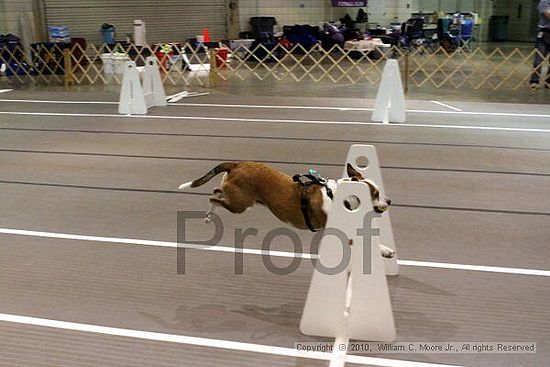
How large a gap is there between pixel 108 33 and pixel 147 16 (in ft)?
6.29

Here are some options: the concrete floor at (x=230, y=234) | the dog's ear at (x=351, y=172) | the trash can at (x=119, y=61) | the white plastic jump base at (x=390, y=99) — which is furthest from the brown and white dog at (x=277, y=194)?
the trash can at (x=119, y=61)

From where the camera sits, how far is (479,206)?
421cm

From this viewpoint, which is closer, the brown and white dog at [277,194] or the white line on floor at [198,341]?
the white line on floor at [198,341]

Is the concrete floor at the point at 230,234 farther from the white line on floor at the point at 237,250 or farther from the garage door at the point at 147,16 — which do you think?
the garage door at the point at 147,16

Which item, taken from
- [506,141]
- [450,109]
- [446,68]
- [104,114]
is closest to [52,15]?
[104,114]

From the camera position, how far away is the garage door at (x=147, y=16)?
50.3ft

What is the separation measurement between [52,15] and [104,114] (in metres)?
8.27

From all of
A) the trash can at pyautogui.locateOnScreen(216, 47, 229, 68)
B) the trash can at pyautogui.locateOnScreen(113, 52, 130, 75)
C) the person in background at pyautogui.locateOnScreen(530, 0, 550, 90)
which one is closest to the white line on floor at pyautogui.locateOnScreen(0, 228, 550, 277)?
the person in background at pyautogui.locateOnScreen(530, 0, 550, 90)

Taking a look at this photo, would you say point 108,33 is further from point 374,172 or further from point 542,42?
point 374,172

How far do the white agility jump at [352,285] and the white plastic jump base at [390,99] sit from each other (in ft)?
16.3

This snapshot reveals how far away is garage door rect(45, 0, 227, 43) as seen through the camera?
15.3m

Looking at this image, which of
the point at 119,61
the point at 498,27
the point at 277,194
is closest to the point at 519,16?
the point at 498,27

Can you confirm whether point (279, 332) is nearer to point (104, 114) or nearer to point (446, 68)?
point (104, 114)

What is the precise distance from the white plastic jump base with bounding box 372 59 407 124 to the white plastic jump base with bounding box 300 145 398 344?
498 cm
